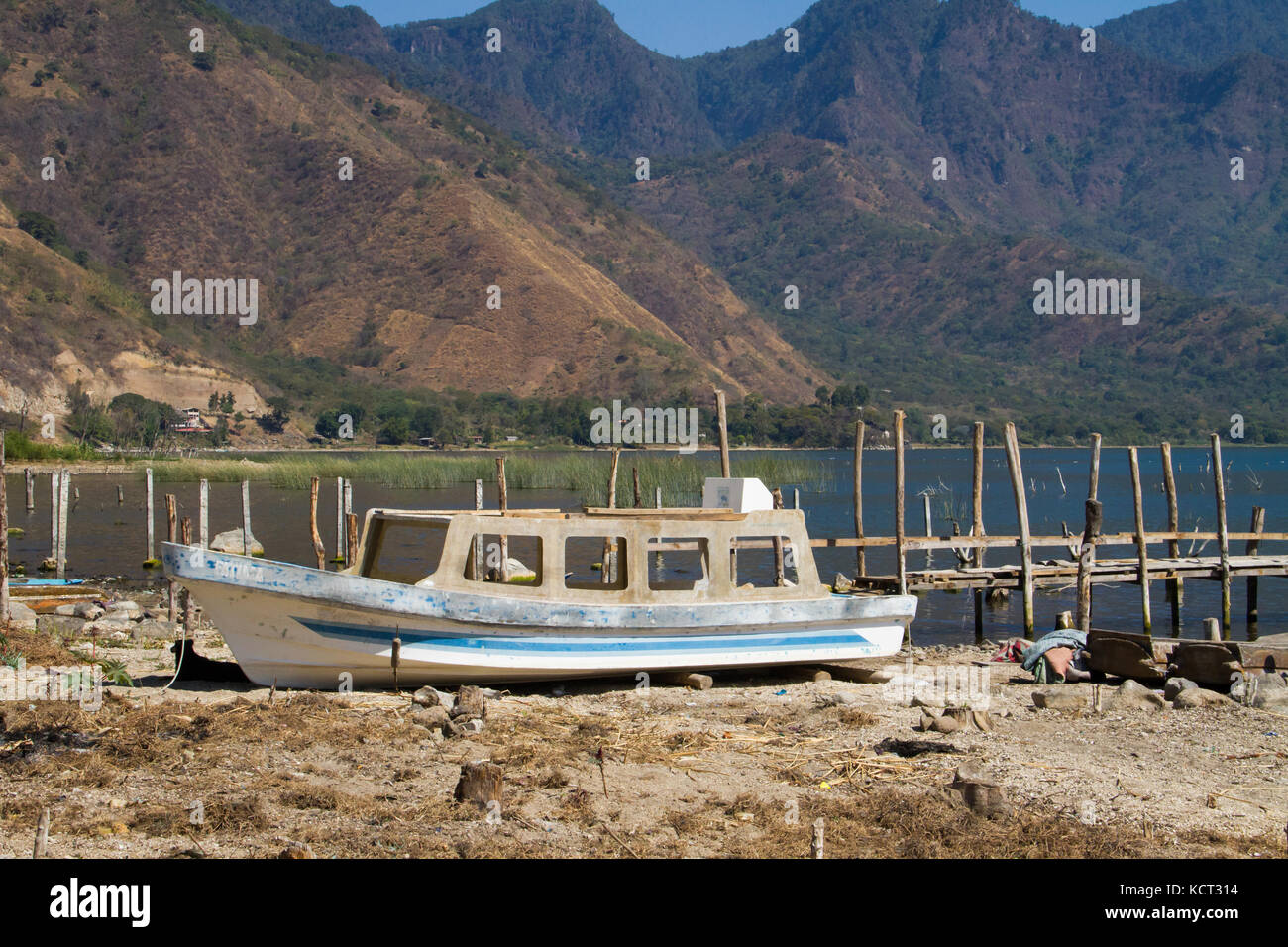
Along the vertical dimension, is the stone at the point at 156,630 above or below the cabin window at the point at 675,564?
below

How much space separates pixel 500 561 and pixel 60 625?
6.29 metres

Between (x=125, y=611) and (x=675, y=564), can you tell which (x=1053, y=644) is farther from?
(x=675, y=564)

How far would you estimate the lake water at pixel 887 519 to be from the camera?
24062 millimetres

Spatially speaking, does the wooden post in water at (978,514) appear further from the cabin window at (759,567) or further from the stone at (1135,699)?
the stone at (1135,699)

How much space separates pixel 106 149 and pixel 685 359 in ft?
223

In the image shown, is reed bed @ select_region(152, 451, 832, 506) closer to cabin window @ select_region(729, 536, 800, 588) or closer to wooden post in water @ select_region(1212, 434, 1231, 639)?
cabin window @ select_region(729, 536, 800, 588)

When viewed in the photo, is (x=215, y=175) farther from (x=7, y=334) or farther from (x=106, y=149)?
(x=7, y=334)

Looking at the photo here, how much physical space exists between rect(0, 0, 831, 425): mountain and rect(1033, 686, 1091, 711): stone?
94337mm

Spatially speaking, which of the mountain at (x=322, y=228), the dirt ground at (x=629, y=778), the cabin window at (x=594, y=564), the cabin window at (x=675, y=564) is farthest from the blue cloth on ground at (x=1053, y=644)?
the mountain at (x=322, y=228)

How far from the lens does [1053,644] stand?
14.5 meters

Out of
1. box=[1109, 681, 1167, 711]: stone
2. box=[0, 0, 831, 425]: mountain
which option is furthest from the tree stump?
box=[0, 0, 831, 425]: mountain

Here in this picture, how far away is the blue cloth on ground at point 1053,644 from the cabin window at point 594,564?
4.85 metres

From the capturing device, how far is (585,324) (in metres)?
116
